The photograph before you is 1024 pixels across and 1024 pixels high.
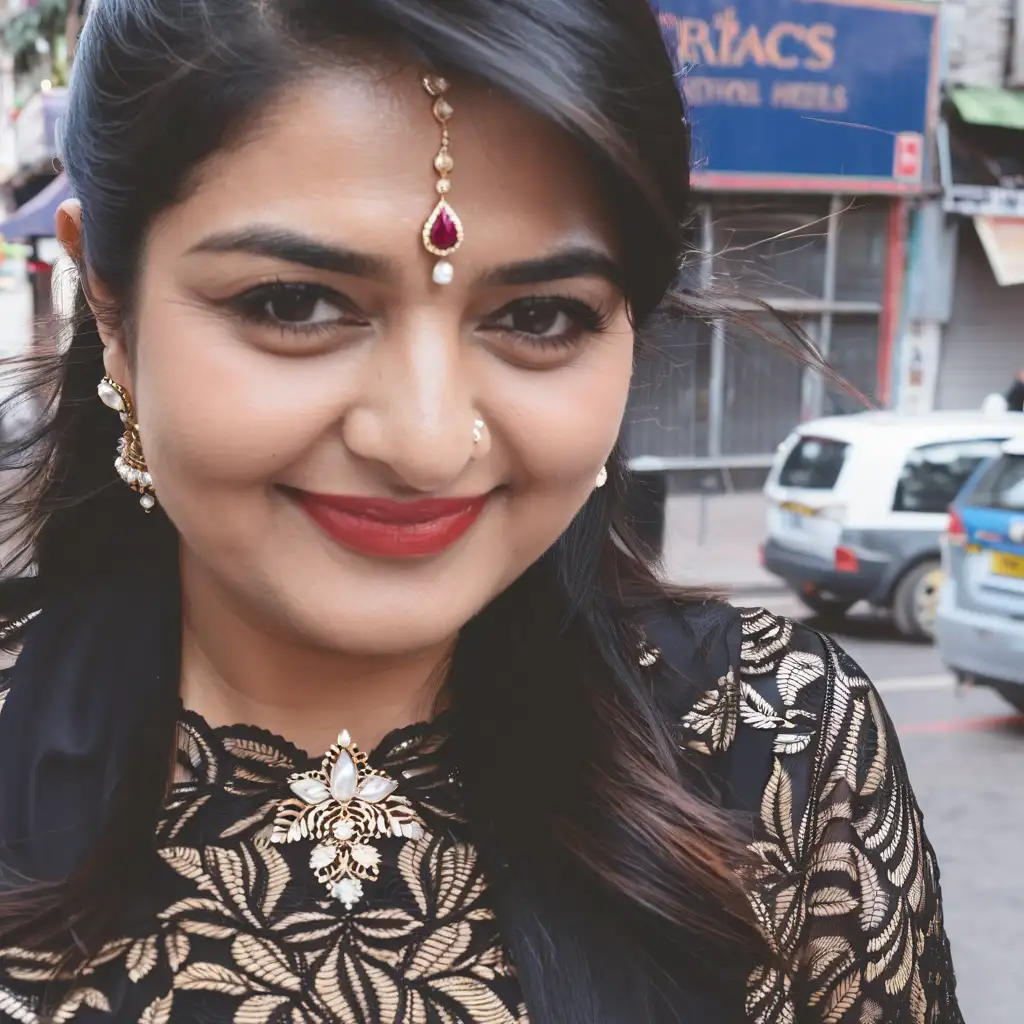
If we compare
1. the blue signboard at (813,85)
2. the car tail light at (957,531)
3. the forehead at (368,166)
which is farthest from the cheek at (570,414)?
the blue signboard at (813,85)

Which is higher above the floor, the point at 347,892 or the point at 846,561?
the point at 347,892

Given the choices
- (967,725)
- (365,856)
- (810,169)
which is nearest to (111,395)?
(365,856)

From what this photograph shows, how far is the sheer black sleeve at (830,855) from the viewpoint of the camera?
1287 millimetres

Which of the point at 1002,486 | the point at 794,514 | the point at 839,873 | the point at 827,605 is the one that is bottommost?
the point at 827,605

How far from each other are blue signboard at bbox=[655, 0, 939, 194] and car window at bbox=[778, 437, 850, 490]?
15.8 feet

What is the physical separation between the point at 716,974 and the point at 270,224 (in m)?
0.87

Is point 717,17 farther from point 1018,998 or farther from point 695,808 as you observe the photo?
point 695,808

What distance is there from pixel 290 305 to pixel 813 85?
12.2 metres

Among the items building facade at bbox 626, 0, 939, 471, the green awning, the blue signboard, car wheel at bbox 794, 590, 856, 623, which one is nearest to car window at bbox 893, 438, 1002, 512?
car wheel at bbox 794, 590, 856, 623

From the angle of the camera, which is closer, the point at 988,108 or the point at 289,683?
the point at 289,683

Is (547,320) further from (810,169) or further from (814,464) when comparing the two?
(810,169)

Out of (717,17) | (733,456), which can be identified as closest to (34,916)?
(733,456)

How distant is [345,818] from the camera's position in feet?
4.01

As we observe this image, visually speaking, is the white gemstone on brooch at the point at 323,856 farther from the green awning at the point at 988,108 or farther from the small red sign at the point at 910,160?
the green awning at the point at 988,108
